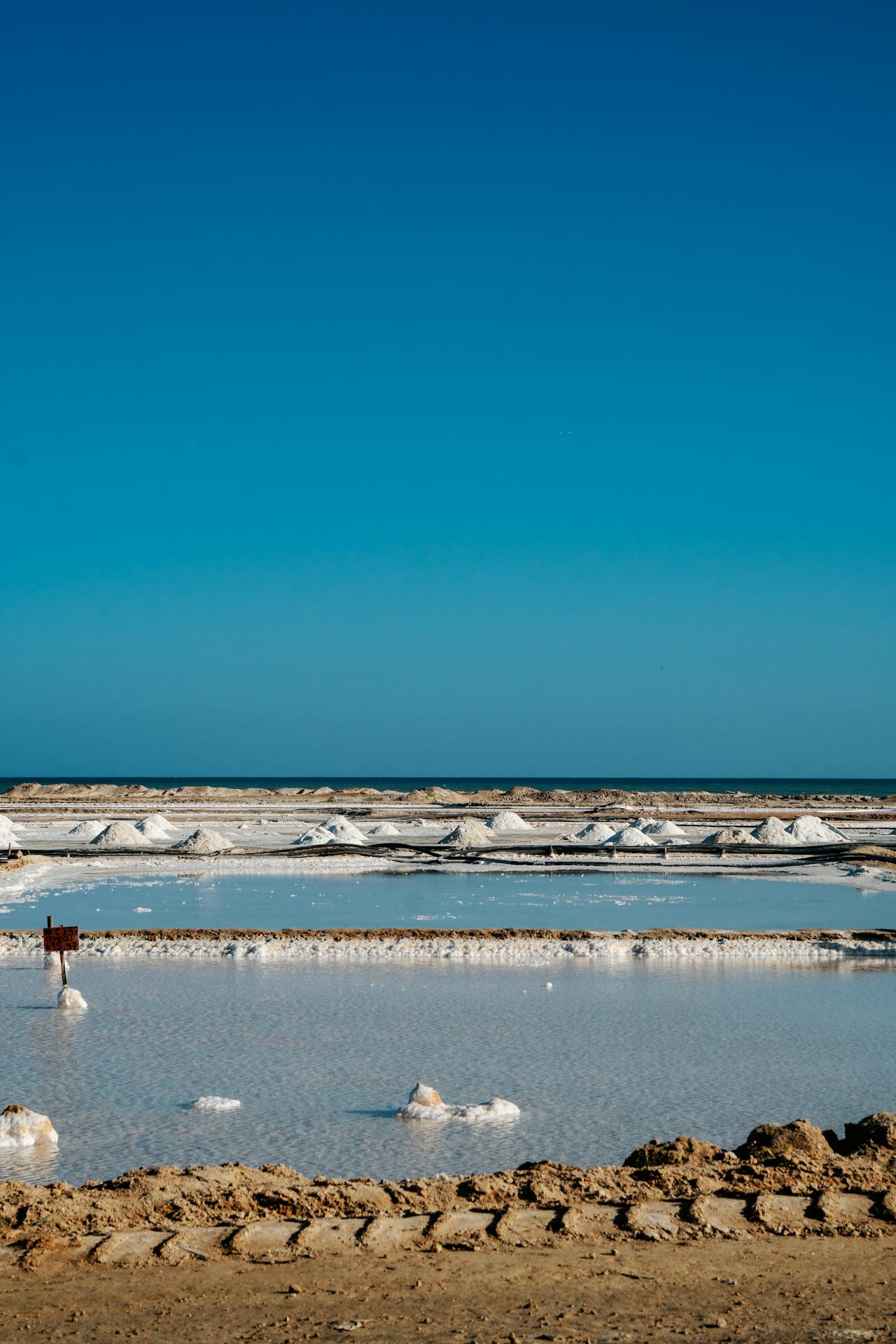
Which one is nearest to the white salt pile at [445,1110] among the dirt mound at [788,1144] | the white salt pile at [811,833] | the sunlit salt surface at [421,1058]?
the sunlit salt surface at [421,1058]

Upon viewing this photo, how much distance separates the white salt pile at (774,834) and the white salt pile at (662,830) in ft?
6.94

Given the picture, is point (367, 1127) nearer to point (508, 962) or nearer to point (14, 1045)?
point (14, 1045)

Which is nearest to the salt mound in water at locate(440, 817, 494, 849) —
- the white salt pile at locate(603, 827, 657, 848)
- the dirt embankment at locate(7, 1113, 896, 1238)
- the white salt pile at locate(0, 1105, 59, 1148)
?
the white salt pile at locate(603, 827, 657, 848)

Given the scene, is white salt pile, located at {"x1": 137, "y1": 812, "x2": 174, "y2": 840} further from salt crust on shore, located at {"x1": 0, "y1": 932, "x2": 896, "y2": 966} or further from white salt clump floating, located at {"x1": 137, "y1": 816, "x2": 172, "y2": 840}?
salt crust on shore, located at {"x1": 0, "y1": 932, "x2": 896, "y2": 966}

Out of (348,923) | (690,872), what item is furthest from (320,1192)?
(690,872)

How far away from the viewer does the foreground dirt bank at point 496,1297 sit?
3.10m

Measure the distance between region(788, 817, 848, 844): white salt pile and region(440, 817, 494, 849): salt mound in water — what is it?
6.22 metres

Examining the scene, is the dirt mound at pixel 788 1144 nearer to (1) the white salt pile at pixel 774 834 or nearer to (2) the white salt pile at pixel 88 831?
(1) the white salt pile at pixel 774 834

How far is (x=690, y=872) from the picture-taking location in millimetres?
18375

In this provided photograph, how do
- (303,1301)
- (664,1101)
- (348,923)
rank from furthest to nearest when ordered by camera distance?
(348,923) < (664,1101) < (303,1301)

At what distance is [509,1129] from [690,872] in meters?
13.7

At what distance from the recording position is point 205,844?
21.2 m

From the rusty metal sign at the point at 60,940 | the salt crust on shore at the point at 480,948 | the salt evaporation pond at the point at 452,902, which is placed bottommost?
the salt evaporation pond at the point at 452,902

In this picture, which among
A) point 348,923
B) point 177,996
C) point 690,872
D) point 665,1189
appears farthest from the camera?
point 690,872
